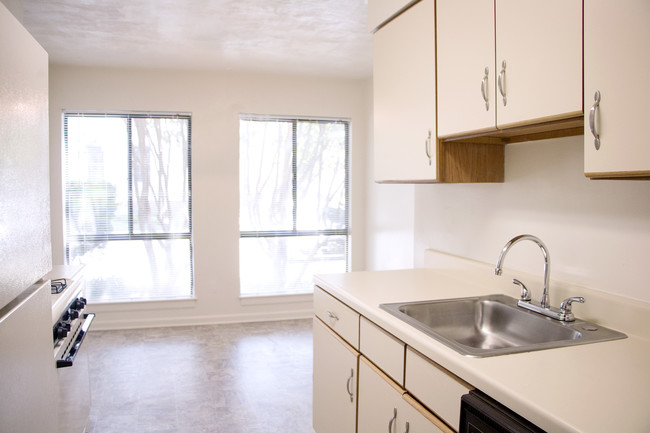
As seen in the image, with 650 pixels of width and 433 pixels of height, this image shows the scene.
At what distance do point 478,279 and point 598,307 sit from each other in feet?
2.13

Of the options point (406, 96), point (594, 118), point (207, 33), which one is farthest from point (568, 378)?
point (207, 33)

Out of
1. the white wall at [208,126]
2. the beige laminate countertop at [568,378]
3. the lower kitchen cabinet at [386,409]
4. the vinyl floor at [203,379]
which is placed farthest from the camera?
the white wall at [208,126]

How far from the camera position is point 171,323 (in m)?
4.66

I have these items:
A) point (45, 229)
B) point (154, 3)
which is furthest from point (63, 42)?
point (45, 229)

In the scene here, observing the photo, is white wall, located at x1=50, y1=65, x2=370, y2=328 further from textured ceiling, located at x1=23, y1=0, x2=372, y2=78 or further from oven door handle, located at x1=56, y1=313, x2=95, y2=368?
oven door handle, located at x1=56, y1=313, x2=95, y2=368

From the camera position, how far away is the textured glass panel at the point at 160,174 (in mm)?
4574

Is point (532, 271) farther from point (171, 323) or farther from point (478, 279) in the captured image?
point (171, 323)

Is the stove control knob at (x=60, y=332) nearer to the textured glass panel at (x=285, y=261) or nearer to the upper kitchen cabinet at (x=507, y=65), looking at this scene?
the upper kitchen cabinet at (x=507, y=65)

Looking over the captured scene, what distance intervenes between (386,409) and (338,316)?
53cm

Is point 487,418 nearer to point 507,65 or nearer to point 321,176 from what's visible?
point 507,65

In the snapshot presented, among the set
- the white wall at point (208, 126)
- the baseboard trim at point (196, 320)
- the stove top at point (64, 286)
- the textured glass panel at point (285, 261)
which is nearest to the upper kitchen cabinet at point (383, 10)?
the stove top at point (64, 286)

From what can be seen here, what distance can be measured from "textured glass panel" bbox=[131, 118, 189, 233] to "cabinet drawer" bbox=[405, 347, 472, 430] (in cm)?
Answer: 364

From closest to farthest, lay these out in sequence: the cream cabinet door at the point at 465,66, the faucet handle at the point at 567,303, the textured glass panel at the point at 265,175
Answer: the faucet handle at the point at 567,303
the cream cabinet door at the point at 465,66
the textured glass panel at the point at 265,175

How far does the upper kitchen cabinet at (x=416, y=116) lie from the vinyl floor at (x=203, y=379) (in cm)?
161
